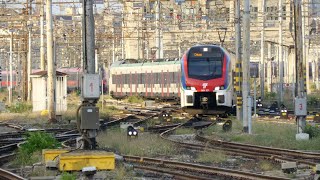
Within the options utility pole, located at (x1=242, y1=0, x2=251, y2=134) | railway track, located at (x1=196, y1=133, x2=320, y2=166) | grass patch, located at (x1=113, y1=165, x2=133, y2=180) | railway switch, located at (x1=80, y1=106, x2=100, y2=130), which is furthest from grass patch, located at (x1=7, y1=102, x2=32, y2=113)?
grass patch, located at (x1=113, y1=165, x2=133, y2=180)

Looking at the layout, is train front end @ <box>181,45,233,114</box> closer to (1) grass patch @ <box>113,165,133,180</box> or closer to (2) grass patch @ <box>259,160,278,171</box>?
(2) grass patch @ <box>259,160,278,171</box>

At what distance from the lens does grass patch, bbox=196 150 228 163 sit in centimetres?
1593

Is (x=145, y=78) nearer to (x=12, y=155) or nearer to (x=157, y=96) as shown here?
(x=157, y=96)

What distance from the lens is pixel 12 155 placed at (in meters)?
16.6

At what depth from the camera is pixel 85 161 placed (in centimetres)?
1302

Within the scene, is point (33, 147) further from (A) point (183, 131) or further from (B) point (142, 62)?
(B) point (142, 62)

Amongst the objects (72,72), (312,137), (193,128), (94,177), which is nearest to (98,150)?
(94,177)

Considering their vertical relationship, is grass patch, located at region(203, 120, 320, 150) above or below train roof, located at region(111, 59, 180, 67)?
below

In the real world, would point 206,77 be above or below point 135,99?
above

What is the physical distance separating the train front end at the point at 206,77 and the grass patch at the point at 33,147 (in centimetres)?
1199

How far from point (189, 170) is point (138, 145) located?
14.6ft

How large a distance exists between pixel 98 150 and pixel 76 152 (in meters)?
0.54

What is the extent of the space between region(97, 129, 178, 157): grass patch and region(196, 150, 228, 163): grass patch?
1.16 m

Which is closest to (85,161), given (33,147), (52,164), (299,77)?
(52,164)
